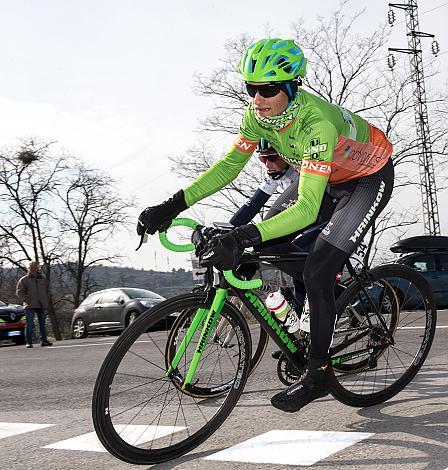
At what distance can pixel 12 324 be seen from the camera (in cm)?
1945

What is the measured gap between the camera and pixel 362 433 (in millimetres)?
3914

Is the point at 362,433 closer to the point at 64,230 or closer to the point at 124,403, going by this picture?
the point at 124,403

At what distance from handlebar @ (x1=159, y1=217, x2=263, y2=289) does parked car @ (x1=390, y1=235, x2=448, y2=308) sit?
14.6 metres

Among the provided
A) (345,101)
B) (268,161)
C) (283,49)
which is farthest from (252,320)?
(345,101)

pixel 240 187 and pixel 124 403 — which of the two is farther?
pixel 240 187

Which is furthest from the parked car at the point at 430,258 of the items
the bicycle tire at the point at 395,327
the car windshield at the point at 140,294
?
the bicycle tire at the point at 395,327

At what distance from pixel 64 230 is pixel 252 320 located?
118 ft

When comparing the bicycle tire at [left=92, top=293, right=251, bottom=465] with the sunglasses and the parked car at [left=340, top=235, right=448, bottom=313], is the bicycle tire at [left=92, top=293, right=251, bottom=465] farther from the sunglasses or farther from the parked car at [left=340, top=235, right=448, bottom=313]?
the parked car at [left=340, top=235, right=448, bottom=313]

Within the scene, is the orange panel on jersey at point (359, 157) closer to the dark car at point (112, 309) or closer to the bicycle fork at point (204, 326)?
the bicycle fork at point (204, 326)

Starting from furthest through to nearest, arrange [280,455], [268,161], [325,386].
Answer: [268,161] < [325,386] < [280,455]

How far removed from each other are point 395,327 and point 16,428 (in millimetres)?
2607

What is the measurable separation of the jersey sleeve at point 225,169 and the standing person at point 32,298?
12403 millimetres

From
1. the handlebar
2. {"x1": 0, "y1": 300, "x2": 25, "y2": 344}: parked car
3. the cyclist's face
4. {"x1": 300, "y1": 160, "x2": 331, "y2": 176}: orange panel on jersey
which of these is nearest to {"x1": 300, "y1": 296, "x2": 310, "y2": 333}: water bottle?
the handlebar

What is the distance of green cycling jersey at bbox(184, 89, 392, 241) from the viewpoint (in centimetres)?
370
